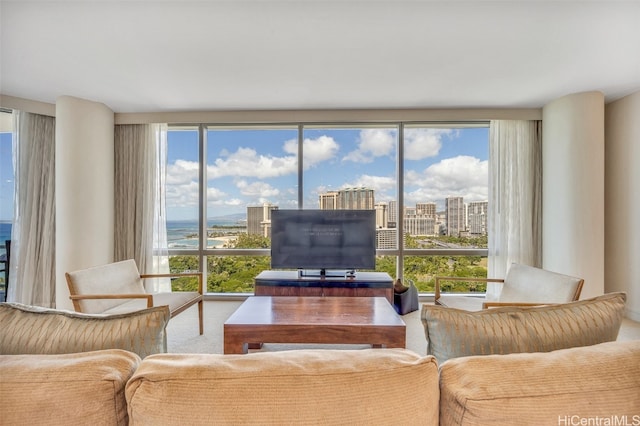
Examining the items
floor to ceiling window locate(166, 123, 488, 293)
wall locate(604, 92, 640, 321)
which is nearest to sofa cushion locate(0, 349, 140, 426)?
floor to ceiling window locate(166, 123, 488, 293)

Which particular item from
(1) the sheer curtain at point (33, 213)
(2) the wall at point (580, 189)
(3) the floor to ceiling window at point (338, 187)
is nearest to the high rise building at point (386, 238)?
(3) the floor to ceiling window at point (338, 187)

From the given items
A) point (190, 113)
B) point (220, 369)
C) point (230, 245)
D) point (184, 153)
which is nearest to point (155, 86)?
point (190, 113)

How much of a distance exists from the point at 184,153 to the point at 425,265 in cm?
350

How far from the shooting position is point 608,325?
3.01ft

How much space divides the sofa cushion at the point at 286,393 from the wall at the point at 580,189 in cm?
356

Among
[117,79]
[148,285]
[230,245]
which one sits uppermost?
[117,79]

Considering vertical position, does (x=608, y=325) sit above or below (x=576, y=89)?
below

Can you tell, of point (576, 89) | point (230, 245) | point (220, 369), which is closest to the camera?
point (220, 369)

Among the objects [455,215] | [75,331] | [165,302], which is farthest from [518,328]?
[455,215]

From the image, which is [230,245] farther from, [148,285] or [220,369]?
[220,369]

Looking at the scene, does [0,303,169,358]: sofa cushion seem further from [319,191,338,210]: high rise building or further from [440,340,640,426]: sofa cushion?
[319,191,338,210]: high rise building

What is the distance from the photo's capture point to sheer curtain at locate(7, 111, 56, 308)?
3.38 metres

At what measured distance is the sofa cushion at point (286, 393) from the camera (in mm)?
606

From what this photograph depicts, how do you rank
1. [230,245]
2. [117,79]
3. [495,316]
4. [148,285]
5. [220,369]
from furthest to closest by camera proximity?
[230,245] → [148,285] → [117,79] → [495,316] → [220,369]
